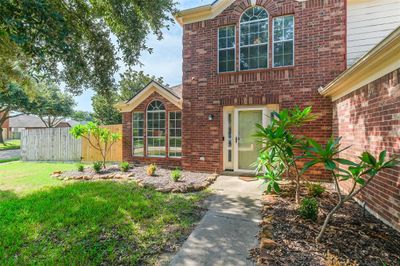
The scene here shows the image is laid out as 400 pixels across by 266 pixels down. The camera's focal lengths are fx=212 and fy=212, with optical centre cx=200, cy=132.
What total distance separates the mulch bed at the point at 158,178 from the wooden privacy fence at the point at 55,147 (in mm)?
4493

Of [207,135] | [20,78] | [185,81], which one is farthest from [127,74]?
[20,78]

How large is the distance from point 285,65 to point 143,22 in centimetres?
461

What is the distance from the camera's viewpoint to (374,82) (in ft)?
12.8

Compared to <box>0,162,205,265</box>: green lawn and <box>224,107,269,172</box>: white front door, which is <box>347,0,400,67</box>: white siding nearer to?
<box>224,107,269,172</box>: white front door

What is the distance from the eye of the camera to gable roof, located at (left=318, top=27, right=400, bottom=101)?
2903 mm

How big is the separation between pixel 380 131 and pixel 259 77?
13.2 ft

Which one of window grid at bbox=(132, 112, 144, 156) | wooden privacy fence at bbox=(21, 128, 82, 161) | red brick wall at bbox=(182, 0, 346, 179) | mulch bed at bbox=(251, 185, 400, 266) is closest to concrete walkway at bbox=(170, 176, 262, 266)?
mulch bed at bbox=(251, 185, 400, 266)

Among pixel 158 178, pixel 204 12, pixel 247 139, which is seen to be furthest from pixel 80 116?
pixel 247 139

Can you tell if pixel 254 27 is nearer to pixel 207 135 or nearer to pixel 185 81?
pixel 185 81

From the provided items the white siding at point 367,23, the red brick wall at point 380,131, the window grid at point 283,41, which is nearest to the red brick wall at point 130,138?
the window grid at point 283,41

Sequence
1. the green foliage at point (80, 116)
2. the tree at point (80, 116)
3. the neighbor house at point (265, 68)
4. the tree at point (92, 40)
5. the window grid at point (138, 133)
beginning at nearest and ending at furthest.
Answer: the tree at point (92, 40) → the neighbor house at point (265, 68) → the window grid at point (138, 133) → the green foliage at point (80, 116) → the tree at point (80, 116)

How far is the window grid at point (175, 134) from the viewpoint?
9.33 metres

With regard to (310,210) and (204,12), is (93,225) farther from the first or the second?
(204,12)

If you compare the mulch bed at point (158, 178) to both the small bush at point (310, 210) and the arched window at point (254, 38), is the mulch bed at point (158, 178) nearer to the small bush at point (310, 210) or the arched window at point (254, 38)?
the small bush at point (310, 210)
